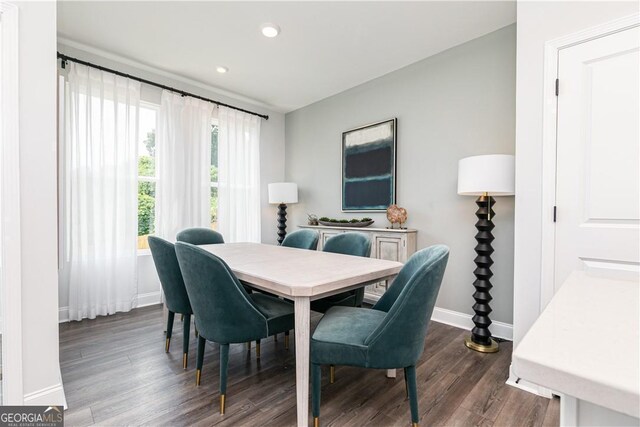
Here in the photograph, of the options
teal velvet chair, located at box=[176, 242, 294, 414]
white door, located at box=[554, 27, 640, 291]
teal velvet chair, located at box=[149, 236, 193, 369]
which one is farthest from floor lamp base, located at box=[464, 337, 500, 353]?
teal velvet chair, located at box=[149, 236, 193, 369]

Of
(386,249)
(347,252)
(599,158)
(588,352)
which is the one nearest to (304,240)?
(347,252)

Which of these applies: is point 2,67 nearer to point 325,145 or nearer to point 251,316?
point 251,316

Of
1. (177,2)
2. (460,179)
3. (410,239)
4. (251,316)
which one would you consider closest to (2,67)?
(177,2)

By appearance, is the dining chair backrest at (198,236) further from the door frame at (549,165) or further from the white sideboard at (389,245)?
the door frame at (549,165)

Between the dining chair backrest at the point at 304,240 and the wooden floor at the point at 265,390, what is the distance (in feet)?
3.19

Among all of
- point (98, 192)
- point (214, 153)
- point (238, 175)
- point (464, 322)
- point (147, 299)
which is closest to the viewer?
point (464, 322)

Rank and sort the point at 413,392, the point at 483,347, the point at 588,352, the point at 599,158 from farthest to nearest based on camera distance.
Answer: the point at 483,347 → the point at 599,158 → the point at 413,392 → the point at 588,352

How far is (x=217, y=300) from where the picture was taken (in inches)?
61.4

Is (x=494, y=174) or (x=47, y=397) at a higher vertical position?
(x=494, y=174)

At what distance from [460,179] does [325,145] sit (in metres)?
2.28

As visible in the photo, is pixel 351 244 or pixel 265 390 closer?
pixel 265 390

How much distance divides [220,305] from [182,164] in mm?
2645

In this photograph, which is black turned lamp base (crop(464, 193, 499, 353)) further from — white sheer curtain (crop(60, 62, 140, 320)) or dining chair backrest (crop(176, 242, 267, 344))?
white sheer curtain (crop(60, 62, 140, 320))

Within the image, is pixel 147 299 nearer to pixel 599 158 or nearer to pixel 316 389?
pixel 316 389
